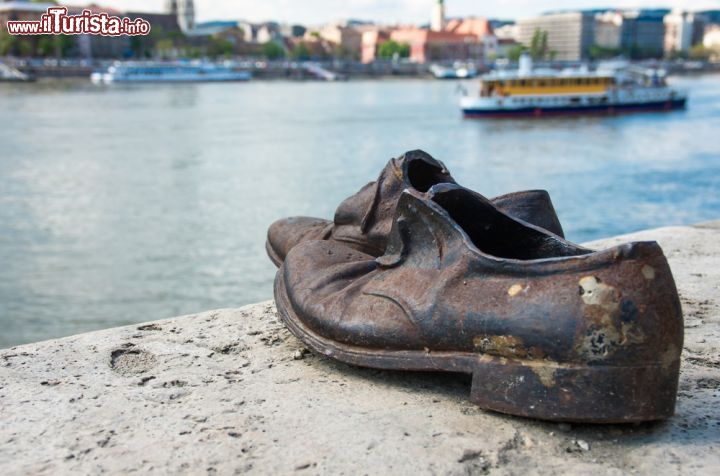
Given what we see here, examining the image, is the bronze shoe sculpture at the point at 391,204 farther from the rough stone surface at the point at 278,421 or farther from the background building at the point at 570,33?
the background building at the point at 570,33

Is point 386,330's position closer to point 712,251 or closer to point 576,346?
point 576,346

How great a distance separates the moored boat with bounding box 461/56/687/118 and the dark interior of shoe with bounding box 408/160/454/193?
33.0 m

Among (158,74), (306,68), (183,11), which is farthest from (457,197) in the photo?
(183,11)

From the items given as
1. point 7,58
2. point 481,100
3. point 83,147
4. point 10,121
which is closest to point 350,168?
point 83,147

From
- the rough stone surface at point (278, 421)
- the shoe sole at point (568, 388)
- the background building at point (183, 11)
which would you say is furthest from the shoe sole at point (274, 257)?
the background building at point (183, 11)

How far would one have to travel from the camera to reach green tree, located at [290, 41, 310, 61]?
379 ft

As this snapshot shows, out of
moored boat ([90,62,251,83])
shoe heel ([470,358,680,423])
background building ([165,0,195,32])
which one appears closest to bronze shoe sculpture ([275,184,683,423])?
shoe heel ([470,358,680,423])

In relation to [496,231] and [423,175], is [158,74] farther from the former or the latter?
[496,231]

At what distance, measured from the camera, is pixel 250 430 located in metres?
1.81

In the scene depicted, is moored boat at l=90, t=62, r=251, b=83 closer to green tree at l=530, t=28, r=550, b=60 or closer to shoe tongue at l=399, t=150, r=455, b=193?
green tree at l=530, t=28, r=550, b=60

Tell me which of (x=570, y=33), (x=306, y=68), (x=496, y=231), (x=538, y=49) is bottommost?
(x=496, y=231)

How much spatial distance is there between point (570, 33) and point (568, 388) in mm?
140390

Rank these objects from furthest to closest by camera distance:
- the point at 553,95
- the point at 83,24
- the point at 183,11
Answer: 1. the point at 183,11
2. the point at 553,95
3. the point at 83,24

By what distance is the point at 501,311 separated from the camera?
1.83m
